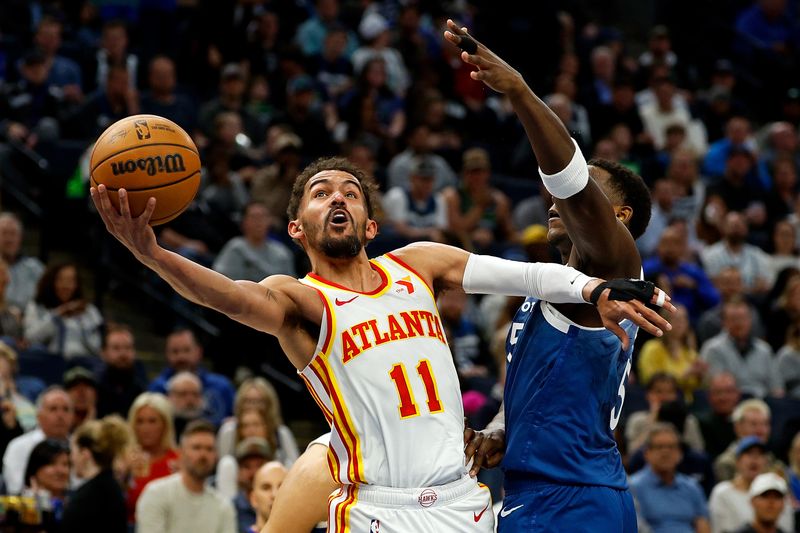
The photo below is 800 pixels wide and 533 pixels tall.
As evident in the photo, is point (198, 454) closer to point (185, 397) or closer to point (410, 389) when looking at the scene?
point (185, 397)

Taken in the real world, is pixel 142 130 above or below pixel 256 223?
below

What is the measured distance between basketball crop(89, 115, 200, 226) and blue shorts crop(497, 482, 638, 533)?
1745 mm

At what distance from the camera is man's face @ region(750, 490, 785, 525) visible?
10.3 m

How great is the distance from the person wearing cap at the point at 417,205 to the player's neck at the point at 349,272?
806 centimetres

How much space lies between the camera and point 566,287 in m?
5.31

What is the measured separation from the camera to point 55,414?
969 cm

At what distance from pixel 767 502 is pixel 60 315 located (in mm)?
5745

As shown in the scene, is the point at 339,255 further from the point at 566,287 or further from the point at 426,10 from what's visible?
the point at 426,10

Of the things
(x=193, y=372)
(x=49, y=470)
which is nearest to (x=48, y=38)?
(x=193, y=372)

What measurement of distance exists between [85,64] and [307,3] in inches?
155

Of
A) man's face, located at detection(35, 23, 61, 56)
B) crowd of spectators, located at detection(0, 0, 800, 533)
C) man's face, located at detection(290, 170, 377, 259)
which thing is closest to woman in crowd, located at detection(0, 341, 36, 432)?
crowd of spectators, located at detection(0, 0, 800, 533)

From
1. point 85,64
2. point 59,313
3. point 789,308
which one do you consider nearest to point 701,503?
point 789,308

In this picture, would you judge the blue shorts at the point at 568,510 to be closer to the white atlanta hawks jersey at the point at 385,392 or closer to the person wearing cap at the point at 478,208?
the white atlanta hawks jersey at the point at 385,392

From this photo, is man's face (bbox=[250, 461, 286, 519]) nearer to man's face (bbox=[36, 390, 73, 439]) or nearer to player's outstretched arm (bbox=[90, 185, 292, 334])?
man's face (bbox=[36, 390, 73, 439])
